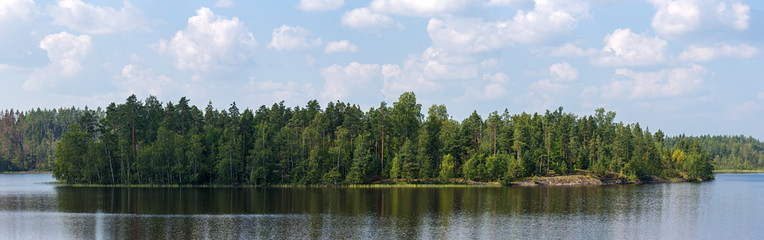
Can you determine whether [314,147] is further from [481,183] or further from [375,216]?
[375,216]

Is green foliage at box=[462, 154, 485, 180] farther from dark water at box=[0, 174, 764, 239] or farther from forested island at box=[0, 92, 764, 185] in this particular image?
dark water at box=[0, 174, 764, 239]

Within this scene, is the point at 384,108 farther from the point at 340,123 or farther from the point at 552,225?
the point at 552,225

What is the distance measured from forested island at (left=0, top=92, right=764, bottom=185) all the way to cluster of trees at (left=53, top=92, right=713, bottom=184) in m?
0.29

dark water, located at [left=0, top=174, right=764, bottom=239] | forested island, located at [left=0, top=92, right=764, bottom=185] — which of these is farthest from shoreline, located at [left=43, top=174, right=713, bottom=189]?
dark water, located at [left=0, top=174, right=764, bottom=239]

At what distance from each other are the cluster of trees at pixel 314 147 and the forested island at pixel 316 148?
29cm

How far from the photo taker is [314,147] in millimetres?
150000

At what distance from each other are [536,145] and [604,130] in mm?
36255

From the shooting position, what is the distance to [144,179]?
14525cm

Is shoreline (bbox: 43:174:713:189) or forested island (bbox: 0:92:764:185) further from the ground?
forested island (bbox: 0:92:764:185)

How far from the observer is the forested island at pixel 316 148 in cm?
14312

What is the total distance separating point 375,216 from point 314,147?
72.4m

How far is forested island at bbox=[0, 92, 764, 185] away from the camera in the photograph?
14312 cm

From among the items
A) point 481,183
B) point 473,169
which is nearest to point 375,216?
point 473,169

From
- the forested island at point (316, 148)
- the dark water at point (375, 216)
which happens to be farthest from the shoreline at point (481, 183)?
the dark water at point (375, 216)
